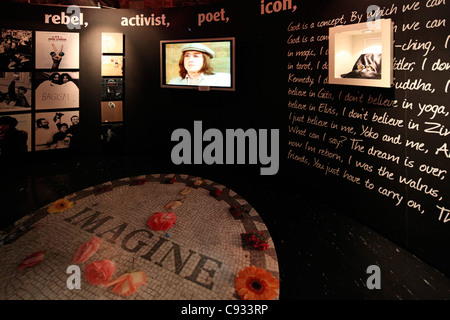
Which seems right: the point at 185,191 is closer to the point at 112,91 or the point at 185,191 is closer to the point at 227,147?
the point at 227,147

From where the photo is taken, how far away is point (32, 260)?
2.28 metres

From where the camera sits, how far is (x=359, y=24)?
2492mm

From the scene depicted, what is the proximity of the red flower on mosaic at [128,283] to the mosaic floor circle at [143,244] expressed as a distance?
0.11 ft

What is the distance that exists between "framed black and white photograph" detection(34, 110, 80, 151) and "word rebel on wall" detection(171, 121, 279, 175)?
1.61 meters

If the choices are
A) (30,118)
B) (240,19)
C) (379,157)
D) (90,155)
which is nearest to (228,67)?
(240,19)

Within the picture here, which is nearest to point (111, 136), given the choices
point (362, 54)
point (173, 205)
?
point (173, 205)

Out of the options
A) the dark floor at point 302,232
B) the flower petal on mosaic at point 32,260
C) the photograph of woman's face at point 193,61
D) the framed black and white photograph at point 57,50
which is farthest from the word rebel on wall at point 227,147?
the flower petal on mosaic at point 32,260

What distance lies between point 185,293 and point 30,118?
4008 mm

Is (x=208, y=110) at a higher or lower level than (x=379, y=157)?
higher

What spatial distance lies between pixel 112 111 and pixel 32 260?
3044 mm

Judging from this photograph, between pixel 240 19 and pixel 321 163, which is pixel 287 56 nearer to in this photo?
pixel 240 19

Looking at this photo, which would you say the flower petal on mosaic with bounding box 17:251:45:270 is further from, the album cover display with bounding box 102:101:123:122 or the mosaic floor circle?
the album cover display with bounding box 102:101:123:122

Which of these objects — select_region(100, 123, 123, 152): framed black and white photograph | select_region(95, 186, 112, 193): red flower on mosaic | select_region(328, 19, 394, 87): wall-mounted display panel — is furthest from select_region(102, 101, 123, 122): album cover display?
select_region(328, 19, 394, 87): wall-mounted display panel

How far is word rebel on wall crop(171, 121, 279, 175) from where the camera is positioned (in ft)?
13.1
